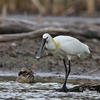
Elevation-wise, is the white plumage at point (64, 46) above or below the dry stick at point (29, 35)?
above

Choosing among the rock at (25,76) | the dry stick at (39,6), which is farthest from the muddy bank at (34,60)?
the dry stick at (39,6)

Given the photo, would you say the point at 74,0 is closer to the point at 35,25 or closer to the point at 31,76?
the point at 35,25

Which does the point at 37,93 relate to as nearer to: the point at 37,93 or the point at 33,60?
the point at 37,93

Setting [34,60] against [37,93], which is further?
[34,60]

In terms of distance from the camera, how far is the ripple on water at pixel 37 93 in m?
7.21

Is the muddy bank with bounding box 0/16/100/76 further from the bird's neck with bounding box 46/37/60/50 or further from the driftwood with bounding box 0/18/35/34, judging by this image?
the bird's neck with bounding box 46/37/60/50

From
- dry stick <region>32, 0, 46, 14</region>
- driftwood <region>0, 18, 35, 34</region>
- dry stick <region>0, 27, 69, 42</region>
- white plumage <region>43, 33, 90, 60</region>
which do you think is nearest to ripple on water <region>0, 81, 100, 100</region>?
white plumage <region>43, 33, 90, 60</region>

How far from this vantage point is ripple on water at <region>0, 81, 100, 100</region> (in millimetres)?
7207

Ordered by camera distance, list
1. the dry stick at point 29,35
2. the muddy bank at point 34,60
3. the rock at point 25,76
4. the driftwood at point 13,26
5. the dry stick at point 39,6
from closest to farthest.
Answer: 1. the rock at point 25,76
2. the muddy bank at point 34,60
3. the dry stick at point 29,35
4. the driftwood at point 13,26
5. the dry stick at point 39,6

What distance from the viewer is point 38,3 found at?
2269 cm

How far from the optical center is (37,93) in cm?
755

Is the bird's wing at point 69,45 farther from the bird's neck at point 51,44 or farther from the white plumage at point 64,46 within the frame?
the bird's neck at point 51,44

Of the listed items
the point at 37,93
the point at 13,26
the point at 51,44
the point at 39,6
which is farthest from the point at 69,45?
the point at 39,6

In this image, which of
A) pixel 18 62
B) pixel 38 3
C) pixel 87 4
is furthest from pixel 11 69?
pixel 87 4
